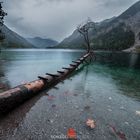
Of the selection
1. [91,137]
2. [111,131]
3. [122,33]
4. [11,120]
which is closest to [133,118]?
[111,131]

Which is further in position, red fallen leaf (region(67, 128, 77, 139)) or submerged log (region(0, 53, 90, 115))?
submerged log (region(0, 53, 90, 115))

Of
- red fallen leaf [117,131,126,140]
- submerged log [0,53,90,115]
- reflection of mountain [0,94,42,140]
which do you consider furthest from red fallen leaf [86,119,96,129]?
submerged log [0,53,90,115]

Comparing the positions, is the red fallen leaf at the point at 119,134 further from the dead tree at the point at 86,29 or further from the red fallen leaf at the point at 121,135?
the dead tree at the point at 86,29

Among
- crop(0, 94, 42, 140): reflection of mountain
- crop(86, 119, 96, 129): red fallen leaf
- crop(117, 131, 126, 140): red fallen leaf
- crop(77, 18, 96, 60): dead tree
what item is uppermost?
crop(77, 18, 96, 60): dead tree

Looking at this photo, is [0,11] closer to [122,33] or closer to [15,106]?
[15,106]

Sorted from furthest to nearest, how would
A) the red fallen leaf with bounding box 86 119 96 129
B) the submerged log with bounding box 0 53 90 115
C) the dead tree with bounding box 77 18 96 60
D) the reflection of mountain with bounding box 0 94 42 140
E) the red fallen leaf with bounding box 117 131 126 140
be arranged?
the dead tree with bounding box 77 18 96 60 → the submerged log with bounding box 0 53 90 115 → the red fallen leaf with bounding box 86 119 96 129 → the red fallen leaf with bounding box 117 131 126 140 → the reflection of mountain with bounding box 0 94 42 140

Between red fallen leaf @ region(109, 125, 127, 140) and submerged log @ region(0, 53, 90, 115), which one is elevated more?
submerged log @ region(0, 53, 90, 115)

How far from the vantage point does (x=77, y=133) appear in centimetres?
516

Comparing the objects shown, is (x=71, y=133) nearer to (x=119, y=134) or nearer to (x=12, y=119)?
(x=119, y=134)

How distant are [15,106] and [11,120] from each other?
3.98 ft

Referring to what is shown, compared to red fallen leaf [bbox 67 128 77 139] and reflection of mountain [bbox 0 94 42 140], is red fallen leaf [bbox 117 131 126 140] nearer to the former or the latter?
red fallen leaf [bbox 67 128 77 139]

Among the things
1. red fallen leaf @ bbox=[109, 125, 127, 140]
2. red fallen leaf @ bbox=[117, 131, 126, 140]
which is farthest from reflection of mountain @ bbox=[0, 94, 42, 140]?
red fallen leaf @ bbox=[117, 131, 126, 140]

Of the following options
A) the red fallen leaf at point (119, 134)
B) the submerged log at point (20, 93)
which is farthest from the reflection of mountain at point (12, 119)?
the red fallen leaf at point (119, 134)

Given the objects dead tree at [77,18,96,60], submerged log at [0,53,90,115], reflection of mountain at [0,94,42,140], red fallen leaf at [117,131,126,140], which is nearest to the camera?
reflection of mountain at [0,94,42,140]
